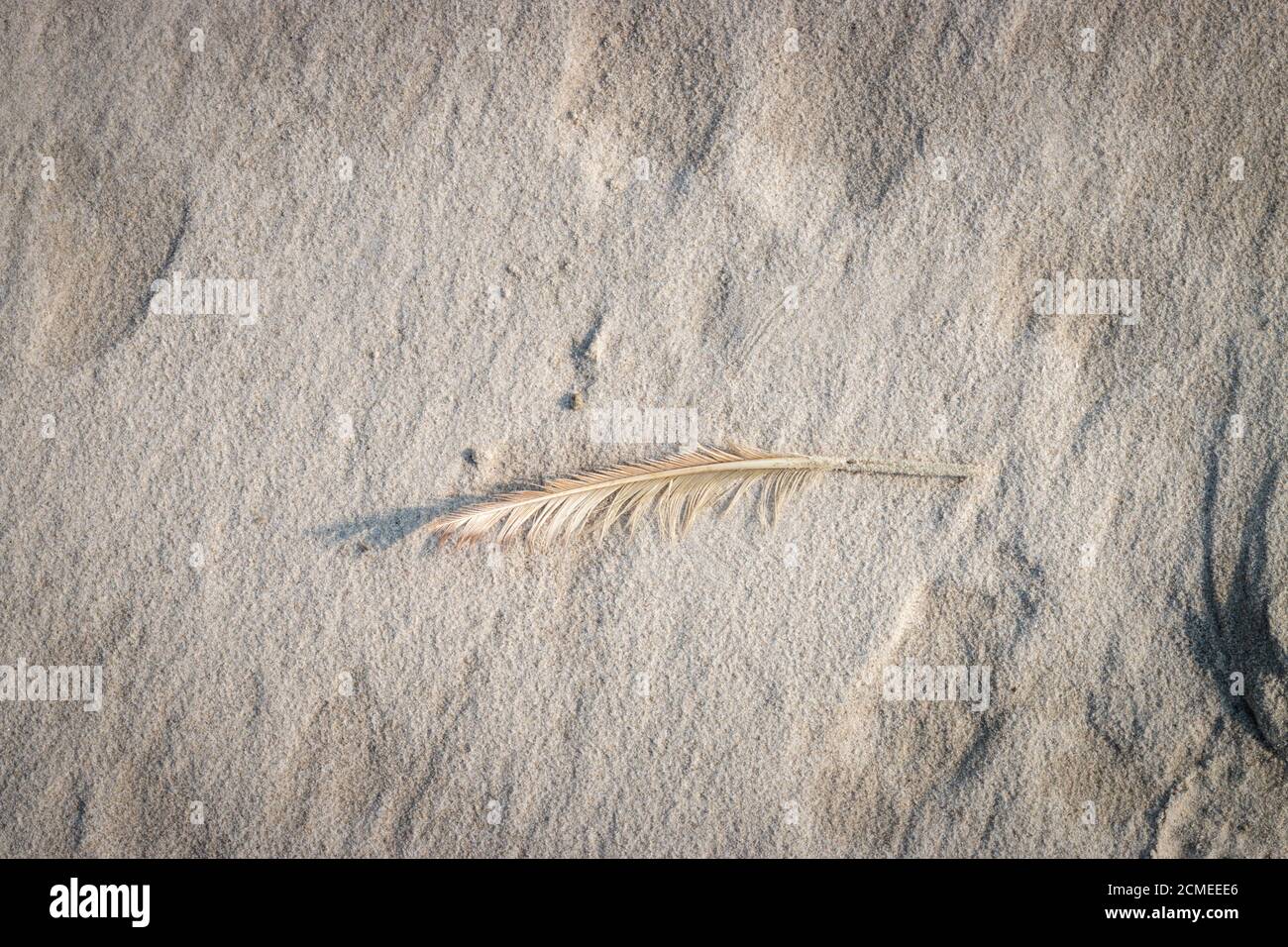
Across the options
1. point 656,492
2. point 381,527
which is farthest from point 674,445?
point 381,527

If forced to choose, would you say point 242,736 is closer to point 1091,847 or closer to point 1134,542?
point 1091,847

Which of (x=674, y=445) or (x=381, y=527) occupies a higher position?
(x=674, y=445)

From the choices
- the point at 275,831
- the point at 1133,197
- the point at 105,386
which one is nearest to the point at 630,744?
the point at 275,831

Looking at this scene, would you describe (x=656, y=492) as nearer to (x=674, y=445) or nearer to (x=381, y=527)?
(x=674, y=445)
